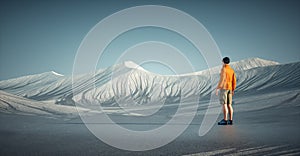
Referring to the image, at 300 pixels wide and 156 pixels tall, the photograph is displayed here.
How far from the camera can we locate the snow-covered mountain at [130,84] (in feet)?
136

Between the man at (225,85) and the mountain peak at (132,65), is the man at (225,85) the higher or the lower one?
the lower one

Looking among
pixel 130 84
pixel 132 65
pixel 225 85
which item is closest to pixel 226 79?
pixel 225 85

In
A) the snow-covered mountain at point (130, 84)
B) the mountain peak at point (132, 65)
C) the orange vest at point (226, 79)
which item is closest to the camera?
the orange vest at point (226, 79)

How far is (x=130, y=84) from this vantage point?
63469 mm

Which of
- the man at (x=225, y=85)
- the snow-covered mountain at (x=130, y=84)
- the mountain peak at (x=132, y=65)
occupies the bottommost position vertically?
the man at (x=225, y=85)

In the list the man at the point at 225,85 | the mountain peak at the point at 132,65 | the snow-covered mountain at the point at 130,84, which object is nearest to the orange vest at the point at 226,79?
the man at the point at 225,85

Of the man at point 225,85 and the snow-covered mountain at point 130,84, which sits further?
the snow-covered mountain at point 130,84

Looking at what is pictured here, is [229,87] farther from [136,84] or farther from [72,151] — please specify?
[136,84]

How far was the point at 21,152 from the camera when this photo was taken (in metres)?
3.04

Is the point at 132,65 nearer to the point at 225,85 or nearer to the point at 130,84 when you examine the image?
the point at 130,84

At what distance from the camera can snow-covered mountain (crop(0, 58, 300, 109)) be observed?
136 feet

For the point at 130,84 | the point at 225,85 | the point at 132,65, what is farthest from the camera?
the point at 132,65

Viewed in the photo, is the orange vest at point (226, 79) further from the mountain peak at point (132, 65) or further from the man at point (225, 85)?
the mountain peak at point (132, 65)

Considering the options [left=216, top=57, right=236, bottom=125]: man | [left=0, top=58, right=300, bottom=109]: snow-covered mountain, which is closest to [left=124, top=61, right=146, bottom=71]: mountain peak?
[left=0, top=58, right=300, bottom=109]: snow-covered mountain
